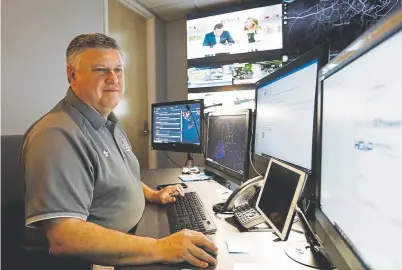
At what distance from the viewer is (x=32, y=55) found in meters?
1.69

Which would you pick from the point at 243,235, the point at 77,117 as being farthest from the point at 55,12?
the point at 243,235

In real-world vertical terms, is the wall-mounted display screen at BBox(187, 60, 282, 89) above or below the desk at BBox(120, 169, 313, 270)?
above

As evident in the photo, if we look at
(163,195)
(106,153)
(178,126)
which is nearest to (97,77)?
(106,153)

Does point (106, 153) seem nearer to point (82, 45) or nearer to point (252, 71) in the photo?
point (82, 45)

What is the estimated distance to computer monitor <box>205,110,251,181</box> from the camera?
1188mm

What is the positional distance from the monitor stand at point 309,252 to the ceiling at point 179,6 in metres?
2.61

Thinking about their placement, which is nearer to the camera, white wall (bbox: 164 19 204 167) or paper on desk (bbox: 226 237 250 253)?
paper on desk (bbox: 226 237 250 253)

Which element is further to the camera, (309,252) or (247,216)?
(247,216)

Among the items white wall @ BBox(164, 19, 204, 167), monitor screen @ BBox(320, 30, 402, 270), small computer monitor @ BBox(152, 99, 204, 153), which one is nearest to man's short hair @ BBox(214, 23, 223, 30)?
white wall @ BBox(164, 19, 204, 167)

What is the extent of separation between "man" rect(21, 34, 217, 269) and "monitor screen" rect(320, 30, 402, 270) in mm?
393

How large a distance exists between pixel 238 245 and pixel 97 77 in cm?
80

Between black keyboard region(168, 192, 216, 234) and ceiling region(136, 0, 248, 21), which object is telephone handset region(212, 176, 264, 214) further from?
ceiling region(136, 0, 248, 21)

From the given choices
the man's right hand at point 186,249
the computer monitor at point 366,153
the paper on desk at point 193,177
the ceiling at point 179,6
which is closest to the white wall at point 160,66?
the ceiling at point 179,6

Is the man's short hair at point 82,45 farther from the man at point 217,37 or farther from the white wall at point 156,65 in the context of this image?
the white wall at point 156,65
